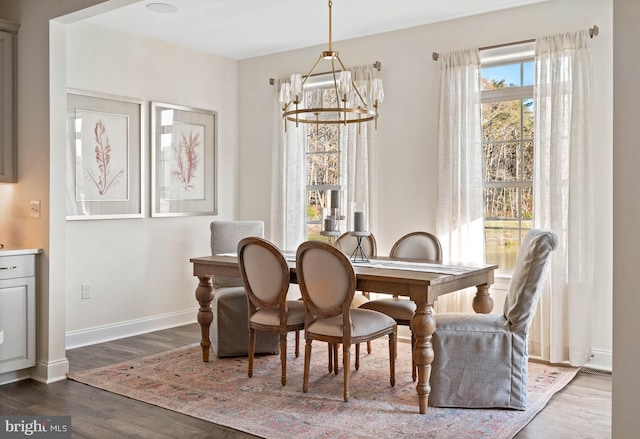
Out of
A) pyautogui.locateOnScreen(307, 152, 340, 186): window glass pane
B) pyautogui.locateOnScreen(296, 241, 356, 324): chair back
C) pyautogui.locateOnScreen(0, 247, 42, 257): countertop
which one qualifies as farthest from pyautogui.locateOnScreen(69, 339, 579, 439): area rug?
pyautogui.locateOnScreen(307, 152, 340, 186): window glass pane

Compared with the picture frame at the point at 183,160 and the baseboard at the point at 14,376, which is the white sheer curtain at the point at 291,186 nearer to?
the picture frame at the point at 183,160

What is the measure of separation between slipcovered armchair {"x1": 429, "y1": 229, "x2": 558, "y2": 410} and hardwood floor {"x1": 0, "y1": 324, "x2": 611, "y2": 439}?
24cm

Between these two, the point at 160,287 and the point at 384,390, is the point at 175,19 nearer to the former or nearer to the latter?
the point at 160,287

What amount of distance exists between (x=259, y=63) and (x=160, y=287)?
237 cm

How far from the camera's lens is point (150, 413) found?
3424 mm

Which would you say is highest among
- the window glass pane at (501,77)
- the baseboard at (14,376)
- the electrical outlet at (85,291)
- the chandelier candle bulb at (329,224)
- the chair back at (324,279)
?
the window glass pane at (501,77)

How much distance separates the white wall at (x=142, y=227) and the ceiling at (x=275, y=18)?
0.20 m

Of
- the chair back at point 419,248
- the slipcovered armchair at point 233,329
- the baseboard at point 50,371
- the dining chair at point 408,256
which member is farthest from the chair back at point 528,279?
the baseboard at point 50,371

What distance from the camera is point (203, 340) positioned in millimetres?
4465

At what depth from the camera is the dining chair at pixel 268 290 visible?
Result: 384 cm

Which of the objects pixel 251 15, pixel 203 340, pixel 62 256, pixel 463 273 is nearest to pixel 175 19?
pixel 251 15

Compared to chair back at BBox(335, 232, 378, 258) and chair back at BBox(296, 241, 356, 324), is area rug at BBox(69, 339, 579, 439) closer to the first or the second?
chair back at BBox(296, 241, 356, 324)

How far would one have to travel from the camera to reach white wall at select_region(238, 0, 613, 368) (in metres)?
4.26

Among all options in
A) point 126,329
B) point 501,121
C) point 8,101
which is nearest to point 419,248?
point 501,121
